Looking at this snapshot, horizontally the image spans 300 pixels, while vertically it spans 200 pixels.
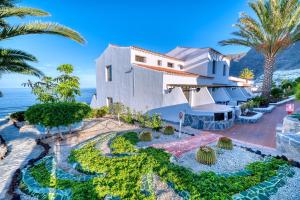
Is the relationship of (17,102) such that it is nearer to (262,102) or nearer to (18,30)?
(18,30)

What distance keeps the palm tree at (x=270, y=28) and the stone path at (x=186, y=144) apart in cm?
1551

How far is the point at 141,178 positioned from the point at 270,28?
21.9 meters

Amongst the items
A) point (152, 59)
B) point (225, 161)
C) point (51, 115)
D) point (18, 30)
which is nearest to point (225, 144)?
point (225, 161)

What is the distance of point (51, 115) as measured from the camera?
9.80 m

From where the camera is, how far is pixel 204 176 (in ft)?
19.6

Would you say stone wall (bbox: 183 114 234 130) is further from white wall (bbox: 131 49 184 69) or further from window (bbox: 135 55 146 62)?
window (bbox: 135 55 146 62)

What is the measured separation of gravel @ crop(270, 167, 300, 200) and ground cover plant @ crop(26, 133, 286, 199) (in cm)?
53

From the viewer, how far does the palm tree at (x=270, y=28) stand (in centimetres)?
1734

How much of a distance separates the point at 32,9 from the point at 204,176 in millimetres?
11487

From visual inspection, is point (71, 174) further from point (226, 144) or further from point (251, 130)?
point (251, 130)

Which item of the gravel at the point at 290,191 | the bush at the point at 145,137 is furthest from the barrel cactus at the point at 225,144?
the bush at the point at 145,137

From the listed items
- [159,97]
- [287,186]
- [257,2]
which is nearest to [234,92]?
[257,2]

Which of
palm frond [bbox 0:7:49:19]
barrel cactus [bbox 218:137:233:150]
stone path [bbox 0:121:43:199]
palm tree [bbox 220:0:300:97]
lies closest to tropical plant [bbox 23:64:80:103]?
stone path [bbox 0:121:43:199]

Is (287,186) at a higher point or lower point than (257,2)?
lower
